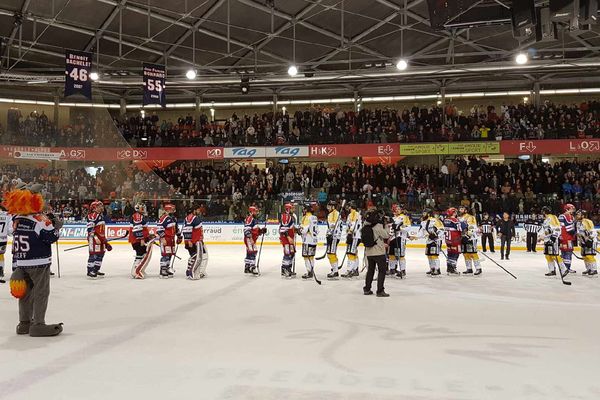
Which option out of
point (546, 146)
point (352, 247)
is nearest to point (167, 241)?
point (352, 247)

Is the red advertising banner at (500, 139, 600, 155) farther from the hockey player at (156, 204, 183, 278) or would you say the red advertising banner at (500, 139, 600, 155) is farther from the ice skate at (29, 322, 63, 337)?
the ice skate at (29, 322, 63, 337)

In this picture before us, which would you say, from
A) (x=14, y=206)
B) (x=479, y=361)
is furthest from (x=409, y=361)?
(x=14, y=206)

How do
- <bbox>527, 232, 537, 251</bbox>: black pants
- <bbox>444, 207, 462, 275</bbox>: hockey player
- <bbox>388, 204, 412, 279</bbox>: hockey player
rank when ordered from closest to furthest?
<bbox>388, 204, 412, 279</bbox>: hockey player, <bbox>444, 207, 462, 275</bbox>: hockey player, <bbox>527, 232, 537, 251</bbox>: black pants

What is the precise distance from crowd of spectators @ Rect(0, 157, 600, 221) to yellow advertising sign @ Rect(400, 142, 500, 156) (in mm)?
614

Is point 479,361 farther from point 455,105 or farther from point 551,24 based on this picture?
point 455,105

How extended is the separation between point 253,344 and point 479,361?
224cm

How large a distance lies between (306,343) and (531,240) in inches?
574

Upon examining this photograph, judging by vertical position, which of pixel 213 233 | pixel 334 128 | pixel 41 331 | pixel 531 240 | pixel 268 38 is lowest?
pixel 41 331

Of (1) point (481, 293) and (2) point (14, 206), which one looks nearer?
(2) point (14, 206)

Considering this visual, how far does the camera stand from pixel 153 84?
59.2 ft

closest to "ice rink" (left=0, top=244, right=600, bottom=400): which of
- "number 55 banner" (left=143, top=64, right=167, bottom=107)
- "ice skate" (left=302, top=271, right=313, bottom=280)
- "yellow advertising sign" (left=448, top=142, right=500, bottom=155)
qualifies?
"ice skate" (left=302, top=271, right=313, bottom=280)

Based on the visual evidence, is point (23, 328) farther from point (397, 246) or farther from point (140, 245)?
point (397, 246)

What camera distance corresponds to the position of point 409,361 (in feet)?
16.8

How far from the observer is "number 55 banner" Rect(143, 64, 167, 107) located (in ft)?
58.7
